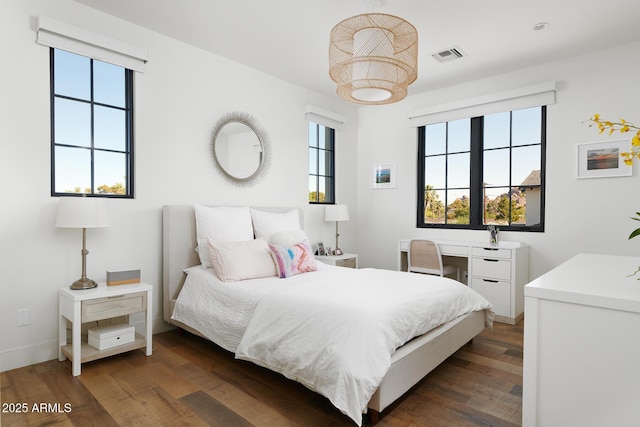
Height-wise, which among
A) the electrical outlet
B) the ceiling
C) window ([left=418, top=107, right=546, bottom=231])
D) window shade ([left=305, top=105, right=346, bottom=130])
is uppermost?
the ceiling

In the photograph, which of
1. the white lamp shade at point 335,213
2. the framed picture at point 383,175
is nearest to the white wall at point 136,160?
the white lamp shade at point 335,213

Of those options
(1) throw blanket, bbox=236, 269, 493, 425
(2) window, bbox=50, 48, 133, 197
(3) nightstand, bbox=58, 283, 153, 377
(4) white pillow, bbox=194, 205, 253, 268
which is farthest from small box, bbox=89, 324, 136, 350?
(2) window, bbox=50, 48, 133, 197

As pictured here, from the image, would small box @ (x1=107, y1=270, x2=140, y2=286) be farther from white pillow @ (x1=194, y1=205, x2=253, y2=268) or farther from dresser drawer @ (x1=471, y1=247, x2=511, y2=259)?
dresser drawer @ (x1=471, y1=247, x2=511, y2=259)

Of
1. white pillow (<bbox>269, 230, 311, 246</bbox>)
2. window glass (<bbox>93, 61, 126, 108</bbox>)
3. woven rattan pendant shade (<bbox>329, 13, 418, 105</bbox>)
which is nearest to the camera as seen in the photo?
woven rattan pendant shade (<bbox>329, 13, 418, 105</bbox>)

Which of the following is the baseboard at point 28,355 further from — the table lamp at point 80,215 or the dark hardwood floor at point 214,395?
the table lamp at point 80,215

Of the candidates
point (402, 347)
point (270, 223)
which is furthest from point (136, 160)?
point (402, 347)

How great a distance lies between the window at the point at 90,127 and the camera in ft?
8.98

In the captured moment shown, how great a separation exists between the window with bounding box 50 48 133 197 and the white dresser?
121 inches

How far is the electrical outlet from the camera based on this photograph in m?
2.52

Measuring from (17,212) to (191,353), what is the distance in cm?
157

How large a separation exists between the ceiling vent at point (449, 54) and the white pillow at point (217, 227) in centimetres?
257

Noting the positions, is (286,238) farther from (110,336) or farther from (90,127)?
(90,127)

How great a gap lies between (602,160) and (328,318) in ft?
10.9

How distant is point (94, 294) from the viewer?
8.13 feet
